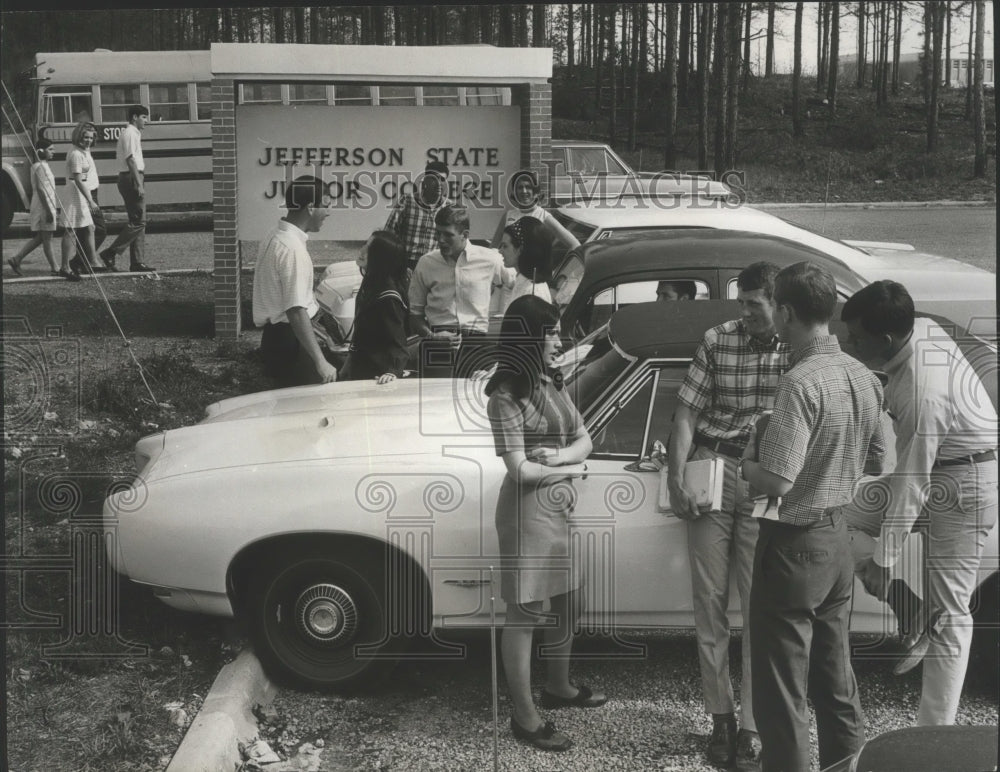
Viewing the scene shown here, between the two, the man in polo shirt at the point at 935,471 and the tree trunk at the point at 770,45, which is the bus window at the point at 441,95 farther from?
the man in polo shirt at the point at 935,471

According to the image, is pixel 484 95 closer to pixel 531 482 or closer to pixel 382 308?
pixel 382 308

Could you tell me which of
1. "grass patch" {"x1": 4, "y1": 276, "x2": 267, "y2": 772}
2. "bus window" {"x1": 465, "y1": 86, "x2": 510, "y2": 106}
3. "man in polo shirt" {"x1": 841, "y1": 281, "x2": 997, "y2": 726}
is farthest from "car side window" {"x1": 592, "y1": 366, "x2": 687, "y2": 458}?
"grass patch" {"x1": 4, "y1": 276, "x2": 267, "y2": 772}

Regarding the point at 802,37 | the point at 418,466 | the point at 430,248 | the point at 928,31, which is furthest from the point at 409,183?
the point at 928,31

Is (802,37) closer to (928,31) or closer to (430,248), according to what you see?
(928,31)

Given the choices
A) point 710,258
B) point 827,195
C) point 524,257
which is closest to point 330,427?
point 524,257

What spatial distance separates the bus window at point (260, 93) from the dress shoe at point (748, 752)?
3137 mm

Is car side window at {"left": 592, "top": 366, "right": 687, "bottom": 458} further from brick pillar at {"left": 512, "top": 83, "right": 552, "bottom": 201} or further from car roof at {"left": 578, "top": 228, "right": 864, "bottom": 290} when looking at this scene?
brick pillar at {"left": 512, "top": 83, "right": 552, "bottom": 201}

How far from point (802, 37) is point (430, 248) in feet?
5.68

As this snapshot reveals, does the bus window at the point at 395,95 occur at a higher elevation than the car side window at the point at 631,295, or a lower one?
higher

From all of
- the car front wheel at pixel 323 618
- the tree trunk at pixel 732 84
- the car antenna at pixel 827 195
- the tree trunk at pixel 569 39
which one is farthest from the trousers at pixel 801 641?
the tree trunk at pixel 569 39

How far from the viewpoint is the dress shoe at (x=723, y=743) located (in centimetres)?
428

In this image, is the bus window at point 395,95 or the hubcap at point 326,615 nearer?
the hubcap at point 326,615

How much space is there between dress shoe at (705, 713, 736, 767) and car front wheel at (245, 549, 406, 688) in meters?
1.22

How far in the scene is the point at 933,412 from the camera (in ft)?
13.1
